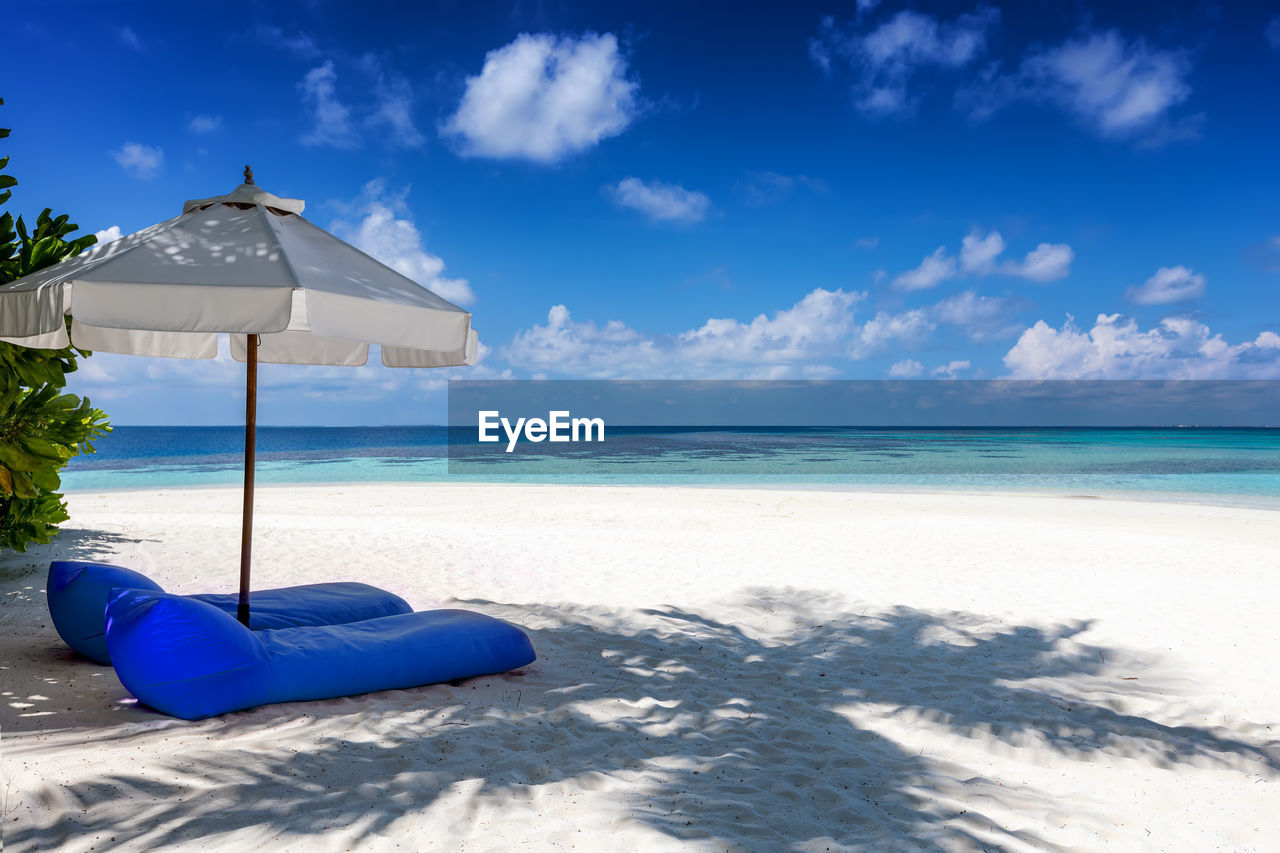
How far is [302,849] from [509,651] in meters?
2.05

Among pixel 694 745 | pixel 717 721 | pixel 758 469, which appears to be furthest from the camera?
pixel 758 469

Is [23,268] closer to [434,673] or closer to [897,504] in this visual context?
[434,673]

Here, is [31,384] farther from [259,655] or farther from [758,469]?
[758,469]

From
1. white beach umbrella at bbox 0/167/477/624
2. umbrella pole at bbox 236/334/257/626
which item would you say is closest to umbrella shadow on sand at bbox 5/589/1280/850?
umbrella pole at bbox 236/334/257/626

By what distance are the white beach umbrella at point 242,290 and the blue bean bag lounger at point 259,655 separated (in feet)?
2.20

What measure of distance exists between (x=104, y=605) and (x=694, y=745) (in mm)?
3374

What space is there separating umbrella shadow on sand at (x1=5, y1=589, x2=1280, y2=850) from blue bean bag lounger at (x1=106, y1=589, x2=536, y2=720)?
0.32ft

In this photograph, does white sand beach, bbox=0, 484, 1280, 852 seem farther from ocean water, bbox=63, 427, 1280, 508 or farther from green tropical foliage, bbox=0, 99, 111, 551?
ocean water, bbox=63, 427, 1280, 508

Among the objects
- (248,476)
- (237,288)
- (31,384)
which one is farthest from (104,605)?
(237,288)

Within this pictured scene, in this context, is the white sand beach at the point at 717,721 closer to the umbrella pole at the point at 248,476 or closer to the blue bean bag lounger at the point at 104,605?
the blue bean bag lounger at the point at 104,605

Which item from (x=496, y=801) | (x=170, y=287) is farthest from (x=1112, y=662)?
(x=170, y=287)

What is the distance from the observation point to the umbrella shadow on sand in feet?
8.87

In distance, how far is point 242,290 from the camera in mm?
3242

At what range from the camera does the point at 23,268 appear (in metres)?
4.75
